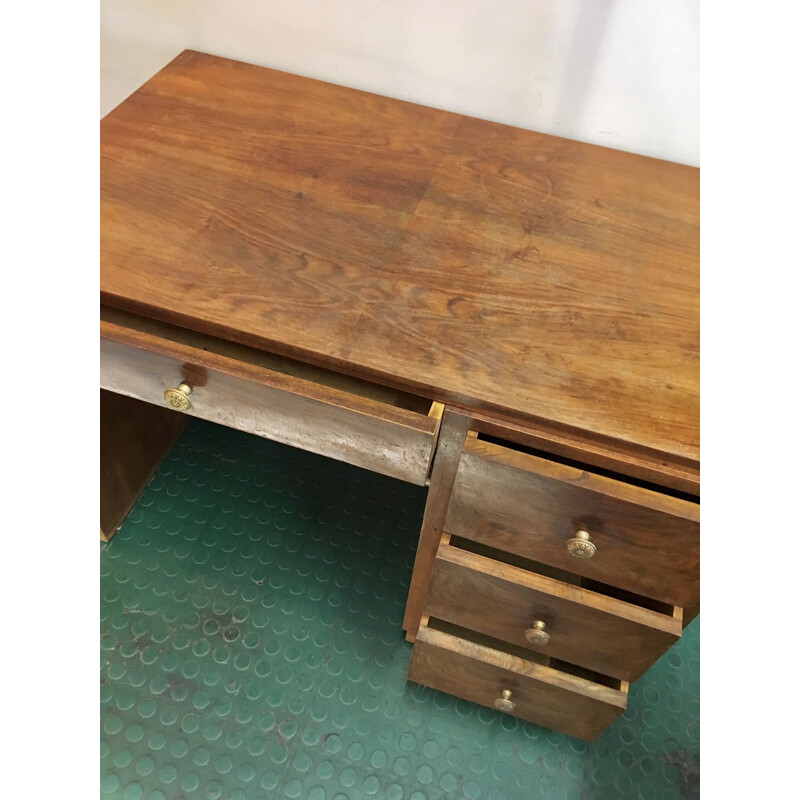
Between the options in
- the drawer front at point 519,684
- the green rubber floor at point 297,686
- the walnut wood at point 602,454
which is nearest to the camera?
the walnut wood at point 602,454

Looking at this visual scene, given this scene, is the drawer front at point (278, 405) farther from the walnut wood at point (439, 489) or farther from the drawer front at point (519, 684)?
the drawer front at point (519, 684)

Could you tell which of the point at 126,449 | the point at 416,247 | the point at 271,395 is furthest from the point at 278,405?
the point at 126,449

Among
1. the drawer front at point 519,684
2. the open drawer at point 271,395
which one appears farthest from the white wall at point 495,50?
the drawer front at point 519,684

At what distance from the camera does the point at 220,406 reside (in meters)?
0.66

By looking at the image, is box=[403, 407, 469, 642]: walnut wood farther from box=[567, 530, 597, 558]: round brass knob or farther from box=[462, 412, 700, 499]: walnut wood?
box=[567, 530, 597, 558]: round brass knob

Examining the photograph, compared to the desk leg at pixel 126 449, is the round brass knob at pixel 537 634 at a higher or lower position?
higher

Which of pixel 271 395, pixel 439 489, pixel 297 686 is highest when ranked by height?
pixel 271 395

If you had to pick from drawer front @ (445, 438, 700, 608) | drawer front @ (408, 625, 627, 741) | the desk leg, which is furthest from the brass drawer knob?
the desk leg

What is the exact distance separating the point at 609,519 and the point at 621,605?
0.14m

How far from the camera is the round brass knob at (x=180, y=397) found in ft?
2.14

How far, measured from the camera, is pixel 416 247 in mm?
730

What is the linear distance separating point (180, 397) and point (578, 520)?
436 mm

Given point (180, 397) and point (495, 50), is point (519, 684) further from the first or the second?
point (495, 50)
